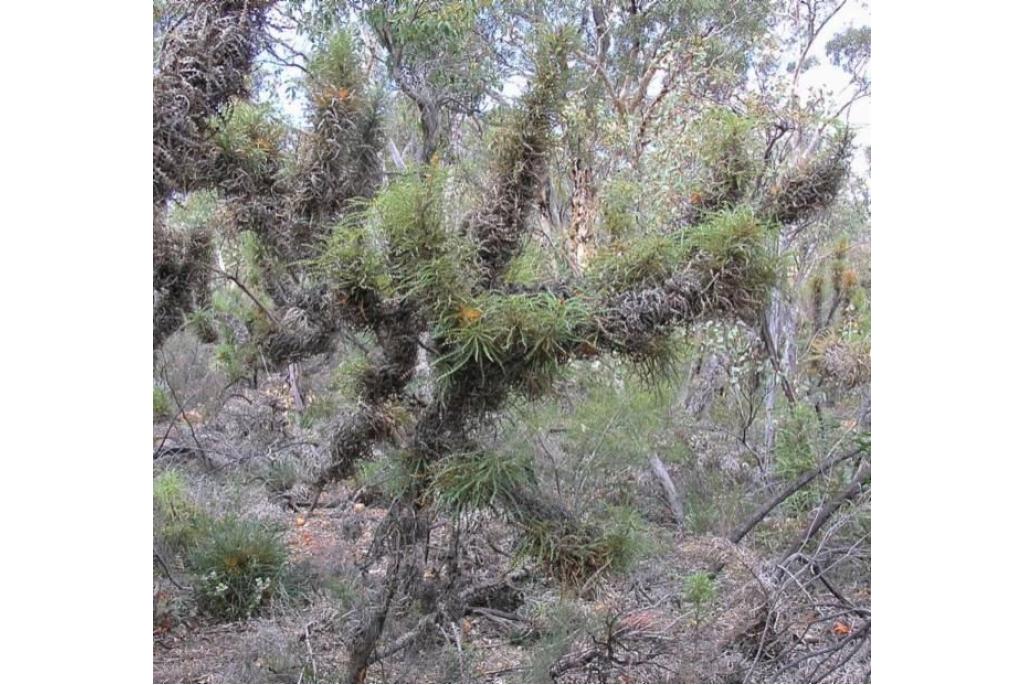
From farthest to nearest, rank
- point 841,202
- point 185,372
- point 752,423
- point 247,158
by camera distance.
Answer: point 185,372, point 752,423, point 841,202, point 247,158

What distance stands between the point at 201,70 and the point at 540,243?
2.25ft

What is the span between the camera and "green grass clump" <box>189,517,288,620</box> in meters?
2.04

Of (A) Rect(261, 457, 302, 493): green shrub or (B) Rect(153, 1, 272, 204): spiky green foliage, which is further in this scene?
(A) Rect(261, 457, 302, 493): green shrub

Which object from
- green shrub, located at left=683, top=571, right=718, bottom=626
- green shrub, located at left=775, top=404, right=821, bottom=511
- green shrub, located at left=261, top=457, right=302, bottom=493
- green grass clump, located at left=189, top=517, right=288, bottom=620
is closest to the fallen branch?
green shrub, located at left=775, top=404, right=821, bottom=511

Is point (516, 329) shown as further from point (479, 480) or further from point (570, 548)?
point (570, 548)

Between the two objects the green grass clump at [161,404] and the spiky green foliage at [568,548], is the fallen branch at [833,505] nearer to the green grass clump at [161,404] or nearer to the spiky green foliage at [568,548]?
the spiky green foliage at [568,548]

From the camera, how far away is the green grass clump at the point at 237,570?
204 centimetres

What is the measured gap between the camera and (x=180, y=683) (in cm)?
167

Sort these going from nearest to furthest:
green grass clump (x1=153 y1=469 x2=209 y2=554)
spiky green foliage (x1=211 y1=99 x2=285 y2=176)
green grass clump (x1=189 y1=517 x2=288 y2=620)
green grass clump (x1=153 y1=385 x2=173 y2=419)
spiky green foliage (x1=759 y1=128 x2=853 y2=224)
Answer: spiky green foliage (x1=759 y1=128 x2=853 y2=224) → spiky green foliage (x1=211 y1=99 x2=285 y2=176) → green grass clump (x1=189 y1=517 x2=288 y2=620) → green grass clump (x1=153 y1=469 x2=209 y2=554) → green grass clump (x1=153 y1=385 x2=173 y2=419)

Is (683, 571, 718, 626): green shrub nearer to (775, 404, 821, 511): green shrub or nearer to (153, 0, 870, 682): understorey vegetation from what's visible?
(153, 0, 870, 682): understorey vegetation

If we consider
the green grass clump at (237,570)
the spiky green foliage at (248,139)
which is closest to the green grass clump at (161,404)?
the green grass clump at (237,570)

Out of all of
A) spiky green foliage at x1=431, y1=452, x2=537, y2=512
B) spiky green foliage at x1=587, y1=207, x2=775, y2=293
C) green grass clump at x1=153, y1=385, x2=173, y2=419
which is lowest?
green grass clump at x1=153, y1=385, x2=173, y2=419
